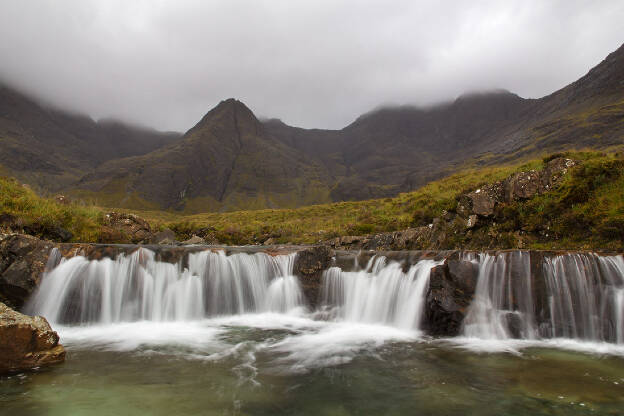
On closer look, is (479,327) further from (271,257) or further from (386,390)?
(271,257)

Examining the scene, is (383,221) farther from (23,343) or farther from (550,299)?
(23,343)

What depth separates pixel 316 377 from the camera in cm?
835

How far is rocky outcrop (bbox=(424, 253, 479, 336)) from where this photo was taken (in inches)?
463

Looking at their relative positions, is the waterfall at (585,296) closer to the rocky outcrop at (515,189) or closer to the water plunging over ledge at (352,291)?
the water plunging over ledge at (352,291)

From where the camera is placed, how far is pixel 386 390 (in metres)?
7.52

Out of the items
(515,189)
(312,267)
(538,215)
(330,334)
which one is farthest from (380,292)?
(515,189)

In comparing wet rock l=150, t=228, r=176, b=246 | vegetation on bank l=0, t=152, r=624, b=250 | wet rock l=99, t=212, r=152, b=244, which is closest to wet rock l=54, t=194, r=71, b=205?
vegetation on bank l=0, t=152, r=624, b=250

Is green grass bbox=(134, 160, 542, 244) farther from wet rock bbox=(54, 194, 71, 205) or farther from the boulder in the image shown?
wet rock bbox=(54, 194, 71, 205)

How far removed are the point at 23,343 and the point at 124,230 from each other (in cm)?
1794

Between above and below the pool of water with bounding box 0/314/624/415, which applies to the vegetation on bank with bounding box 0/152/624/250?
above

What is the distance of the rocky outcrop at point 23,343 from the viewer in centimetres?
755

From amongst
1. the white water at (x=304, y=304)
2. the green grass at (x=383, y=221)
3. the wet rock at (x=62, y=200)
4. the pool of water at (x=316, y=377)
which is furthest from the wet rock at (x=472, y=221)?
the wet rock at (x=62, y=200)

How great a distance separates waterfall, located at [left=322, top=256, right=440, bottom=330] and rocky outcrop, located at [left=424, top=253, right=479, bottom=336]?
89cm

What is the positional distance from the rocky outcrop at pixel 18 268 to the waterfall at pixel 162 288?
345 millimetres
